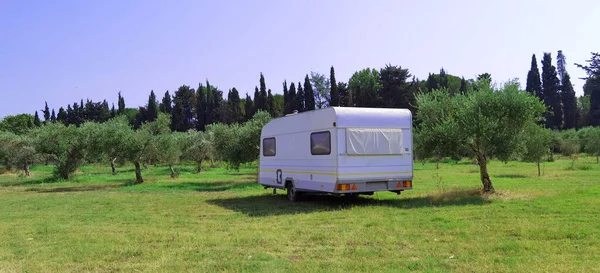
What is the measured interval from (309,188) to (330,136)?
2.13m

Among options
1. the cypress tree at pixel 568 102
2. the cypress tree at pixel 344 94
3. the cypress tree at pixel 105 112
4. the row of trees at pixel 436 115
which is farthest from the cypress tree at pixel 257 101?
the cypress tree at pixel 568 102

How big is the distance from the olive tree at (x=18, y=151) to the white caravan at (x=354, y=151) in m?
33.4

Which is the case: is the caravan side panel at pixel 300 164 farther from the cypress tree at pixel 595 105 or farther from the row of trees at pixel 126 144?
the cypress tree at pixel 595 105

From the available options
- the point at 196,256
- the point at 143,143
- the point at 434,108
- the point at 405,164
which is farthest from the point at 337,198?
the point at 143,143

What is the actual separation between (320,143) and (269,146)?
4.14m

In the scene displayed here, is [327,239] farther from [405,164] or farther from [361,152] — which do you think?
[405,164]

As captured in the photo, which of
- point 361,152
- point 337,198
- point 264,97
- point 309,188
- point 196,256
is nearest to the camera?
point 196,256

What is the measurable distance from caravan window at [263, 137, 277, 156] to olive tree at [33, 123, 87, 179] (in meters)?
18.4

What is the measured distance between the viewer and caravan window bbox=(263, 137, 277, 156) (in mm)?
17406

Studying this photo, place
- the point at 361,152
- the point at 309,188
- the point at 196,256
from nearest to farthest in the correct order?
the point at 196,256, the point at 361,152, the point at 309,188

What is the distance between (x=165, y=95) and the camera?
9719 centimetres

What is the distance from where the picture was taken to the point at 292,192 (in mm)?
16047

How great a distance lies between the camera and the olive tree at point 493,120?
15188 millimetres

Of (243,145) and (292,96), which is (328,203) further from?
(292,96)
